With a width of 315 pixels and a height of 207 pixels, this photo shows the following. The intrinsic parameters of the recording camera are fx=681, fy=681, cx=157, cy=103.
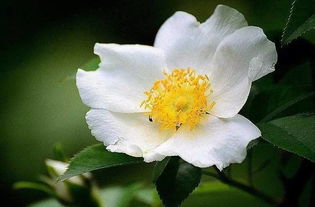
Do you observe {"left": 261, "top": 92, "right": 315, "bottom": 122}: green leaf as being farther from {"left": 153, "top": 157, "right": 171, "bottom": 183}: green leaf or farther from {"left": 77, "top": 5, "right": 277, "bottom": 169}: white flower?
{"left": 153, "top": 157, "right": 171, "bottom": 183}: green leaf

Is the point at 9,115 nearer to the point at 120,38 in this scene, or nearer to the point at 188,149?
the point at 120,38

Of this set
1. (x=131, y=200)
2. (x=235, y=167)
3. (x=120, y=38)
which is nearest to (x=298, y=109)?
(x=235, y=167)

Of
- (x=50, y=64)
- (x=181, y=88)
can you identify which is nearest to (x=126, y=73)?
(x=181, y=88)

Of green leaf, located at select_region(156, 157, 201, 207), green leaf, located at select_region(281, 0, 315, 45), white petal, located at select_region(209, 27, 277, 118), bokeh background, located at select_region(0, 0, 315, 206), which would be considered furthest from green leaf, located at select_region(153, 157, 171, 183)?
bokeh background, located at select_region(0, 0, 315, 206)

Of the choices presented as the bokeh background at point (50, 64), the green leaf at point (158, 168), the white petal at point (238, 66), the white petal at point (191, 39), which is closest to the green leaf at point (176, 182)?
the green leaf at point (158, 168)

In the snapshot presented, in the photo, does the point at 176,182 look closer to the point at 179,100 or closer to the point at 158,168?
the point at 158,168

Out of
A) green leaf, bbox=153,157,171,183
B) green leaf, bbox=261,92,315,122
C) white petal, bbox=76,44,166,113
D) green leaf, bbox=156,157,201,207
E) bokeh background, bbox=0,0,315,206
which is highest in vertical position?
white petal, bbox=76,44,166,113
